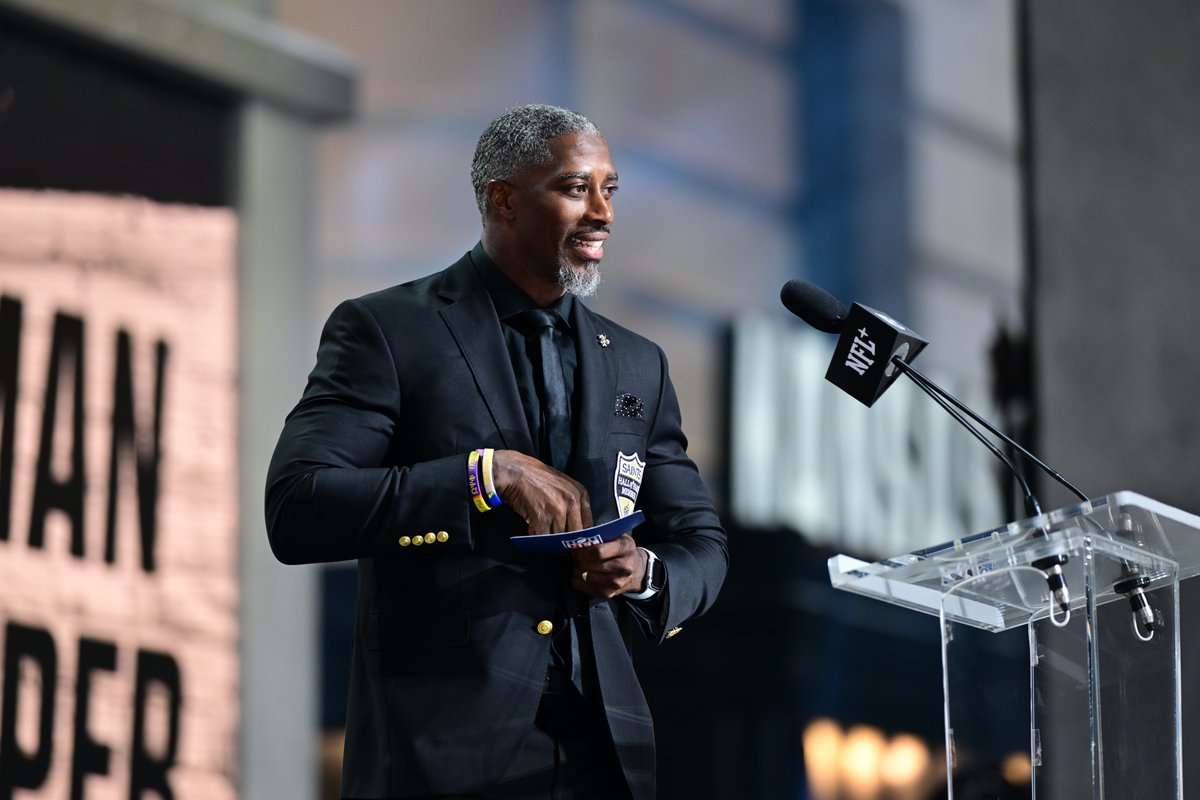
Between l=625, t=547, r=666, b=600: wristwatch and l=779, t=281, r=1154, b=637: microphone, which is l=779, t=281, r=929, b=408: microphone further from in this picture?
l=625, t=547, r=666, b=600: wristwatch

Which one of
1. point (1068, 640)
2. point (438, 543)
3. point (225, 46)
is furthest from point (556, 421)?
point (225, 46)

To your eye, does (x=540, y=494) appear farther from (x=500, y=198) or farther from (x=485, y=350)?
(x=500, y=198)

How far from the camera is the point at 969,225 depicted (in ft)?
17.9

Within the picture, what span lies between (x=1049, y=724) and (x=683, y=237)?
10.7ft

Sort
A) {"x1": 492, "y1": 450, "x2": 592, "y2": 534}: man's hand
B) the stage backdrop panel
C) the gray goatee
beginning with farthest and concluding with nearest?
the stage backdrop panel < the gray goatee < {"x1": 492, "y1": 450, "x2": 592, "y2": 534}: man's hand

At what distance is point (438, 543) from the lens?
190cm

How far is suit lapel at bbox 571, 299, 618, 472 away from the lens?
→ 2.06 m

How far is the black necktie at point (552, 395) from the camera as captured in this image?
2080 mm

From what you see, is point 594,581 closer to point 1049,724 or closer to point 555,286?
point 555,286

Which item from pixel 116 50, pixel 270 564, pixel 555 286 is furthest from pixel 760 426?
pixel 555 286

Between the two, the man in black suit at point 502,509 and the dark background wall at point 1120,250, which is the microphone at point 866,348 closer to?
the man in black suit at point 502,509

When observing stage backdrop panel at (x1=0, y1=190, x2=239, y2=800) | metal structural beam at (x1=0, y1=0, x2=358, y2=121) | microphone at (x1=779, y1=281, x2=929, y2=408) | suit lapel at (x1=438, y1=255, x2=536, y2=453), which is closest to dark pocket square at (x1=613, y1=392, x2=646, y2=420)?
suit lapel at (x1=438, y1=255, x2=536, y2=453)

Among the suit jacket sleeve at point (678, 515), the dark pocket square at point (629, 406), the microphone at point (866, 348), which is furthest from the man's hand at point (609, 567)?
the microphone at point (866, 348)

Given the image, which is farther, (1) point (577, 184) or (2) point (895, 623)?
(2) point (895, 623)
